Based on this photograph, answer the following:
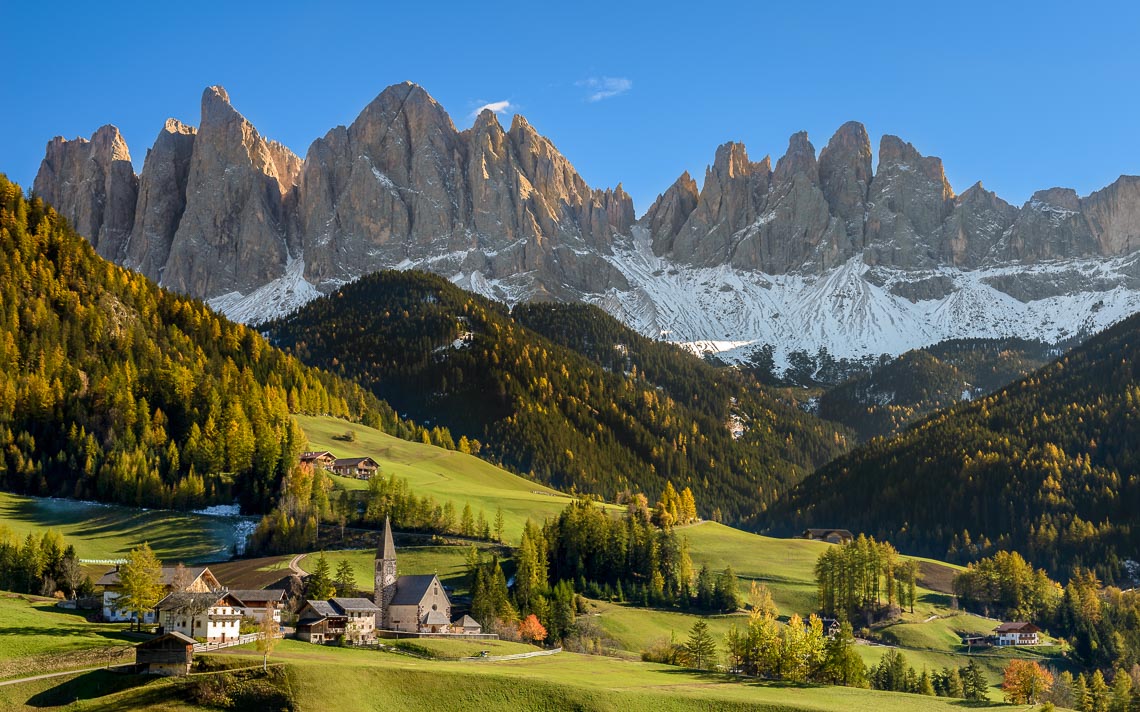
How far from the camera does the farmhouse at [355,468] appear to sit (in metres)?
188

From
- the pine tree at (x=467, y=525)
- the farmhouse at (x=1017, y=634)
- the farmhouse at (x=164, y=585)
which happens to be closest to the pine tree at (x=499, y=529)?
the pine tree at (x=467, y=525)

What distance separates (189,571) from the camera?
370ft

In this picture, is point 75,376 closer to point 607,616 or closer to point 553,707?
point 607,616

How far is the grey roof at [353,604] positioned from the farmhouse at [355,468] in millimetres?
78874

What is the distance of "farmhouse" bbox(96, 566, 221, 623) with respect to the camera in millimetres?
105250

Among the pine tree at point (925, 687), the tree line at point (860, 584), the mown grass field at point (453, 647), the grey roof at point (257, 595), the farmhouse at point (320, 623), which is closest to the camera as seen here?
the mown grass field at point (453, 647)

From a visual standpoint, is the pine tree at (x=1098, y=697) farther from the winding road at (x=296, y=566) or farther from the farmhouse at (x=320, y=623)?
the winding road at (x=296, y=566)

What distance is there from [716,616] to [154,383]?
97655mm

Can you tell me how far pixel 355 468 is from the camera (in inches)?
7451

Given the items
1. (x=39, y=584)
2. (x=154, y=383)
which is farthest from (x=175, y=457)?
(x=39, y=584)

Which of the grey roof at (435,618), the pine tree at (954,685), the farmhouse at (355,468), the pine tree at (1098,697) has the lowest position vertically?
the pine tree at (1098,697)

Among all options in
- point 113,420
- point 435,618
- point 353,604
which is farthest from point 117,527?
point 435,618

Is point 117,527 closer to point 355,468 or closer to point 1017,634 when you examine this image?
point 355,468

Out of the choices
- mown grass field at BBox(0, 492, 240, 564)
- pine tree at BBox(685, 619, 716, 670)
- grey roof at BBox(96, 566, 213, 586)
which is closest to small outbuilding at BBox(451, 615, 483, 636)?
pine tree at BBox(685, 619, 716, 670)
